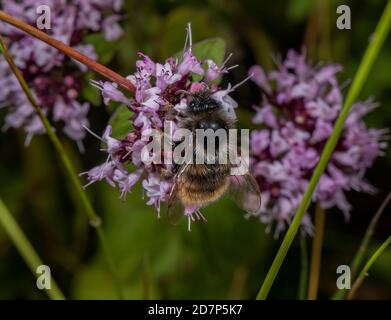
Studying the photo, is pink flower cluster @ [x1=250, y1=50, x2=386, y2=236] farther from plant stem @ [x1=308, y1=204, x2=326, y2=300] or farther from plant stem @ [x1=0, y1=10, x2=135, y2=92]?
plant stem @ [x1=0, y1=10, x2=135, y2=92]

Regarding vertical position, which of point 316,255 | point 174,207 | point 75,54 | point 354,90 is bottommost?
point 316,255

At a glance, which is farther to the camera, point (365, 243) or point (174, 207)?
point (365, 243)

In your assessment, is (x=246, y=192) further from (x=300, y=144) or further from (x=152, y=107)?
(x=300, y=144)

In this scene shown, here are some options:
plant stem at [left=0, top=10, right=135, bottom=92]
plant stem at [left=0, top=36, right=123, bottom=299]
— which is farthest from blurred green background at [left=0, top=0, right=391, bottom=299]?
plant stem at [left=0, top=10, right=135, bottom=92]

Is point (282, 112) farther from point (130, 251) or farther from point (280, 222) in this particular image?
point (130, 251)

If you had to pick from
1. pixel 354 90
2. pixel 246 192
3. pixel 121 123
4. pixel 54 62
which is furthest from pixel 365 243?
pixel 54 62

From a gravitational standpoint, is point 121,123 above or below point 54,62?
below
